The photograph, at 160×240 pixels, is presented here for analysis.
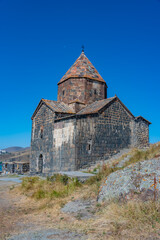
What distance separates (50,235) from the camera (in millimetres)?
3463

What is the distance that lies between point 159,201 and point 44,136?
12.9 metres

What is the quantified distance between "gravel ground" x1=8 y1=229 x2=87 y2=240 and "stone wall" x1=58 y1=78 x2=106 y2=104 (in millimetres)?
13622

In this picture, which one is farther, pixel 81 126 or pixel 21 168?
pixel 21 168

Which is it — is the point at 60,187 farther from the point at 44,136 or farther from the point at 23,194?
the point at 44,136

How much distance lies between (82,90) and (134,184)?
13.0 metres

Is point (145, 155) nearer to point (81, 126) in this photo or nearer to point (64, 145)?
point (81, 126)

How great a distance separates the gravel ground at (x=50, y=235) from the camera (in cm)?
330

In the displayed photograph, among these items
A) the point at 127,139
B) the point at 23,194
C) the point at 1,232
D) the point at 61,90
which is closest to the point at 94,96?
the point at 61,90

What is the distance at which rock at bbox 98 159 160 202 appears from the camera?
421 cm

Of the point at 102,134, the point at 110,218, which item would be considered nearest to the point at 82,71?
the point at 102,134

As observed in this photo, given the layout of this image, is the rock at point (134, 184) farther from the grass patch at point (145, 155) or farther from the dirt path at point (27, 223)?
the grass patch at point (145, 155)

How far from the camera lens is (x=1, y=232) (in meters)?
3.78

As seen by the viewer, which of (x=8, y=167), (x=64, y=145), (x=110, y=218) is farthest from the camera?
(x=8, y=167)

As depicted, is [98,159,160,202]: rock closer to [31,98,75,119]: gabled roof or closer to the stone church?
the stone church
